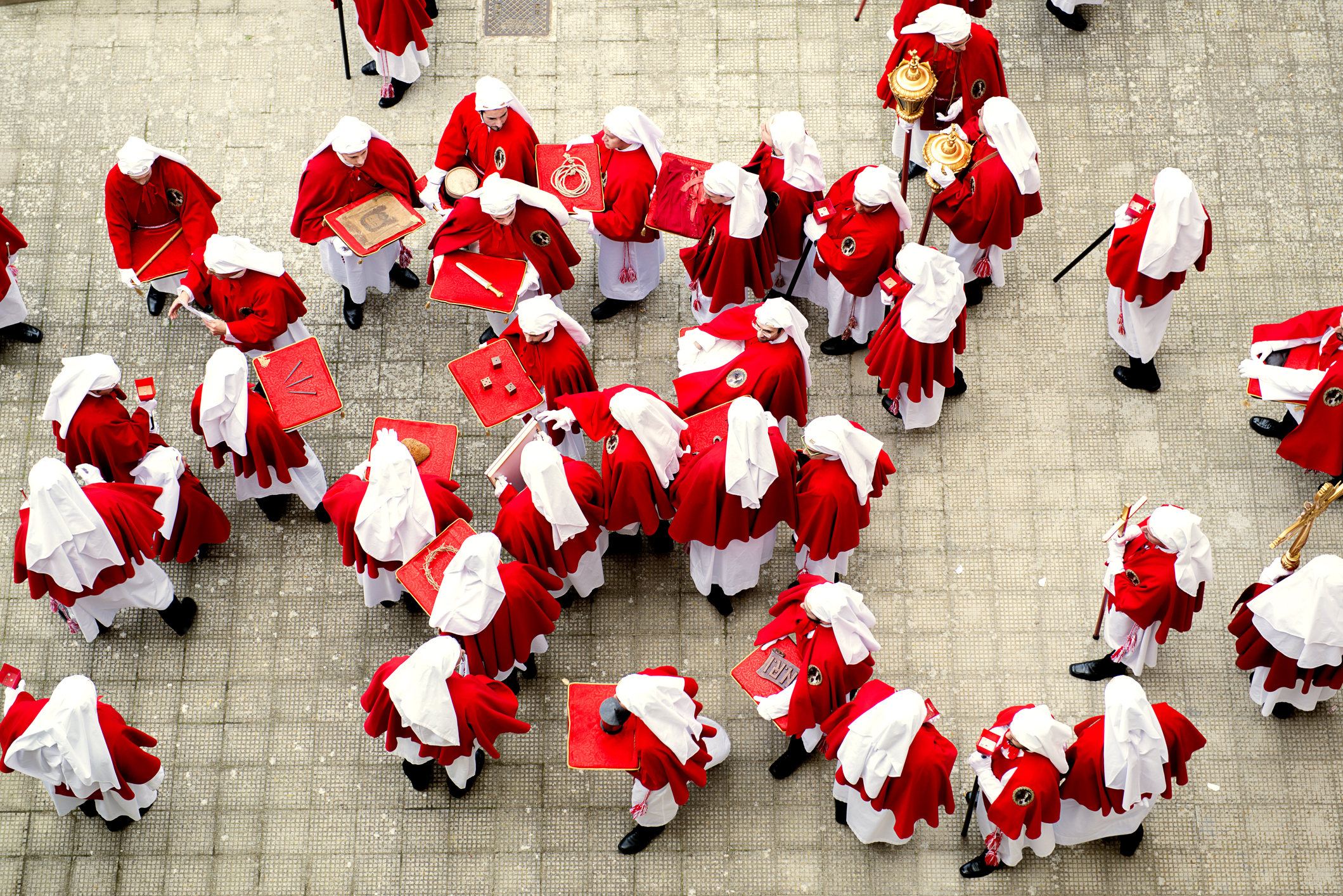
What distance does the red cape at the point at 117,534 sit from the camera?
31.7ft

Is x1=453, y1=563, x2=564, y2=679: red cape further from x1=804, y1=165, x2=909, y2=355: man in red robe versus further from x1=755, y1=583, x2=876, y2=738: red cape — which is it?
x1=804, y1=165, x2=909, y2=355: man in red robe

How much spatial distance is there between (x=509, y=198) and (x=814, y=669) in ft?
14.8

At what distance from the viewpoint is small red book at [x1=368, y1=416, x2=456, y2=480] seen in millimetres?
10059

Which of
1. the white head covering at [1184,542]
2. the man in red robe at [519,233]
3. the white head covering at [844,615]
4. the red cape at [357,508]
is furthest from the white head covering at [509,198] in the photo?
the white head covering at [1184,542]

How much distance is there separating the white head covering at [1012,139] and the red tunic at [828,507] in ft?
9.09

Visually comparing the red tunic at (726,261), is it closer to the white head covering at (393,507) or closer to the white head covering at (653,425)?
the white head covering at (653,425)

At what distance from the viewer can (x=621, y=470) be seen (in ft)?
31.9

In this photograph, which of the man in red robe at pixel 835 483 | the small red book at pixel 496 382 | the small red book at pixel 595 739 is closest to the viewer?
the small red book at pixel 595 739

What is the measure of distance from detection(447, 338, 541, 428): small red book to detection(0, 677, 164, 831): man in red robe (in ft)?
11.2

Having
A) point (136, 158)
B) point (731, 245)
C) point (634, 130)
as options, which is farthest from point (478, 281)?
point (136, 158)

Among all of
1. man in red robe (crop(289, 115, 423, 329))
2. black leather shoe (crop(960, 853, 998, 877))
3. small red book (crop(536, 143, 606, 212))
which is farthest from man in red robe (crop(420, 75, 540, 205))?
black leather shoe (crop(960, 853, 998, 877))

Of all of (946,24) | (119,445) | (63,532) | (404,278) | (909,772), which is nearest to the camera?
(909,772)

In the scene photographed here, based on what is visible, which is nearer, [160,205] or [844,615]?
[844,615]

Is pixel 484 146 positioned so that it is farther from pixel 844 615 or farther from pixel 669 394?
pixel 844 615
